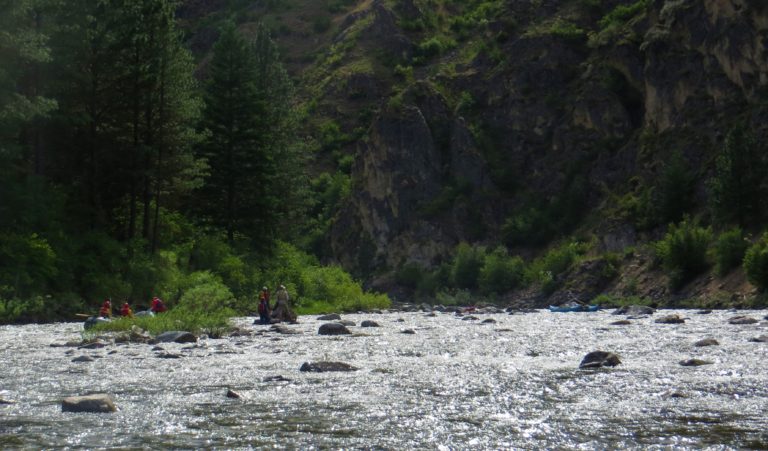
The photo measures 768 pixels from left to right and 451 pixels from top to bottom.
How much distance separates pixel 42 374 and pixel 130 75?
80.7 feet

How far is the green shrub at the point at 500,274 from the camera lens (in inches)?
2844

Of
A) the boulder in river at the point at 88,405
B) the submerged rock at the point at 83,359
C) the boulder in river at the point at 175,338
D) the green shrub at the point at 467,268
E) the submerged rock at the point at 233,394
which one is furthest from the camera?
the green shrub at the point at 467,268

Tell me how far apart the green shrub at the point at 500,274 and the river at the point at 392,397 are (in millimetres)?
52095

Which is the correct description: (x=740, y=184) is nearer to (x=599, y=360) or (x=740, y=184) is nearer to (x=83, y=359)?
(x=599, y=360)

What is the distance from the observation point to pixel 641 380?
13.2 metres

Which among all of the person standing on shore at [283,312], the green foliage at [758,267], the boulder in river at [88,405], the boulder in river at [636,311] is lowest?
the boulder in river at [636,311]

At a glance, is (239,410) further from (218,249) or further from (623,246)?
(623,246)

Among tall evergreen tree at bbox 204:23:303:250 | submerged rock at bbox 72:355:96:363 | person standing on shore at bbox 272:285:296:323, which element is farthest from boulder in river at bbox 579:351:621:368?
tall evergreen tree at bbox 204:23:303:250

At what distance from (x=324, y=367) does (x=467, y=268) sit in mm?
64023

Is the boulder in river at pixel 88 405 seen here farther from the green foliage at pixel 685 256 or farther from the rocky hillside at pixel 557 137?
the rocky hillside at pixel 557 137

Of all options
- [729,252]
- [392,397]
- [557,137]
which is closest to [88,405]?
[392,397]

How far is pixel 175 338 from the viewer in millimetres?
21047

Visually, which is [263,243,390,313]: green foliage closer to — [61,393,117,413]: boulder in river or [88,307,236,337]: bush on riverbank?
[88,307,236,337]: bush on riverbank

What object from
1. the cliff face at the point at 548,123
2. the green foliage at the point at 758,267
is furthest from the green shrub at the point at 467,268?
the green foliage at the point at 758,267
